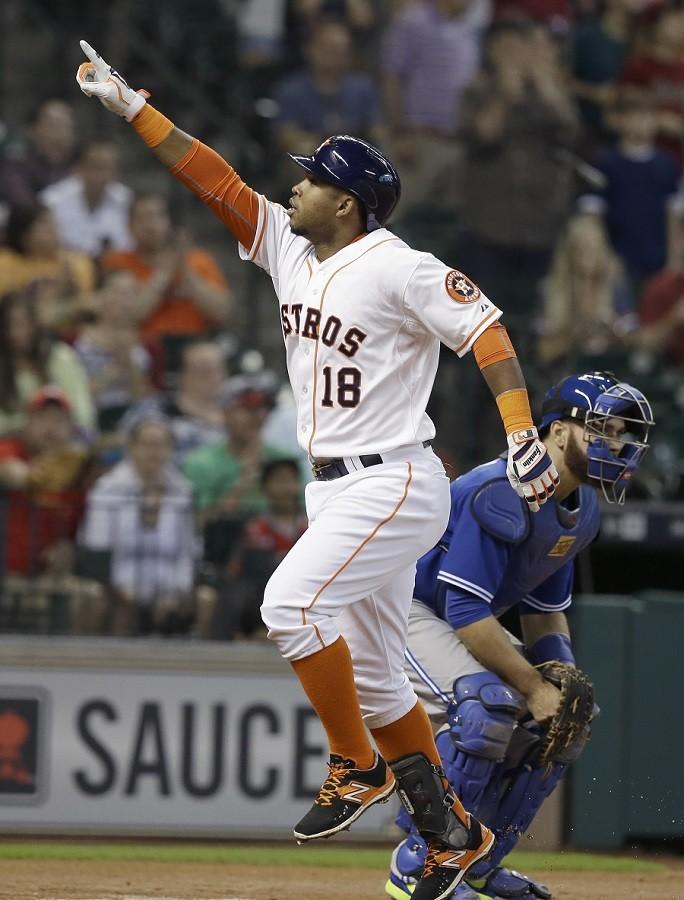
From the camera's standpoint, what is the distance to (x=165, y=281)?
9594mm

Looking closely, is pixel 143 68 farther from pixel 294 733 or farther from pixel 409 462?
pixel 409 462

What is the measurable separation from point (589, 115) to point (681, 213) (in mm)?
1100

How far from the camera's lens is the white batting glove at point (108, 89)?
494cm

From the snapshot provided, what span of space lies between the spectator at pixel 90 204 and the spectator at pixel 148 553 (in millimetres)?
2466

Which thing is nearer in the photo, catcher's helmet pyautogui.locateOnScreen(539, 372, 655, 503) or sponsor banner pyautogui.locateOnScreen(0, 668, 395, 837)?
catcher's helmet pyautogui.locateOnScreen(539, 372, 655, 503)

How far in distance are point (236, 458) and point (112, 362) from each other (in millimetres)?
1119

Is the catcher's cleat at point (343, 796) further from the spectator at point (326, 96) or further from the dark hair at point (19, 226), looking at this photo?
the spectator at point (326, 96)

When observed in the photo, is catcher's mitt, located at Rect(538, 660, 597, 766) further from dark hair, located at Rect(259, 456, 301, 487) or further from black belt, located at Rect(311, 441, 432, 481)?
dark hair, located at Rect(259, 456, 301, 487)

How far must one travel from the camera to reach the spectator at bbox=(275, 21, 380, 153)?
35.5ft

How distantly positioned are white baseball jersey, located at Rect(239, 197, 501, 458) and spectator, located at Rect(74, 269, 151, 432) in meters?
4.28

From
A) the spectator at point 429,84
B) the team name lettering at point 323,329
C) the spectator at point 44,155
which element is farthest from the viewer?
the spectator at point 429,84

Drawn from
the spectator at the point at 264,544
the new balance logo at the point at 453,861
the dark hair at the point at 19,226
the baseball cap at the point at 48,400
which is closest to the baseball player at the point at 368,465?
the new balance logo at the point at 453,861

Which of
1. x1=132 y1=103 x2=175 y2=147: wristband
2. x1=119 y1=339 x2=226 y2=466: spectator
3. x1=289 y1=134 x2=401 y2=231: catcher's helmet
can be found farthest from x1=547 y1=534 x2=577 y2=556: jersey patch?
x1=119 y1=339 x2=226 y2=466: spectator

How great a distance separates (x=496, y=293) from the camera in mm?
10352
